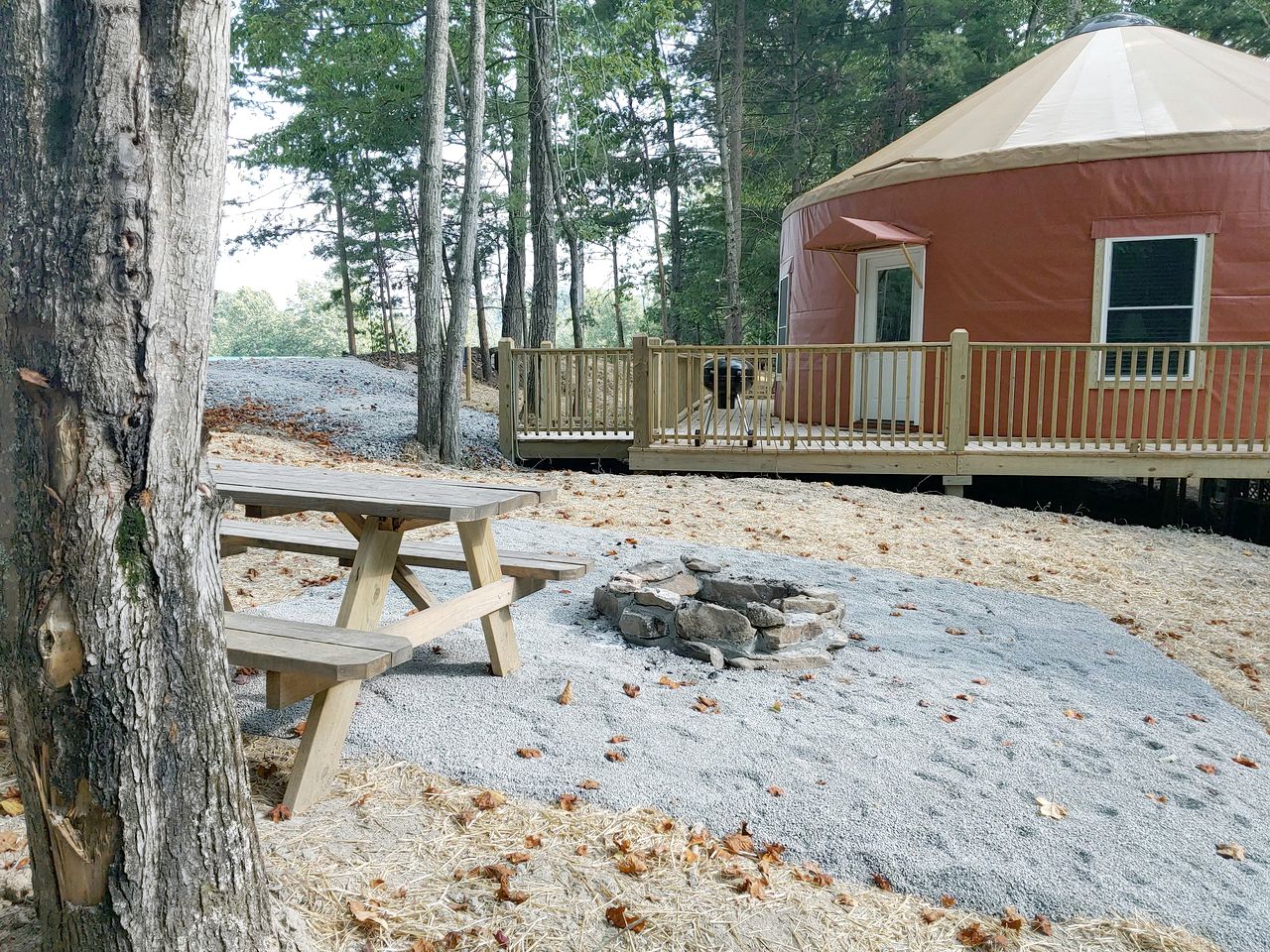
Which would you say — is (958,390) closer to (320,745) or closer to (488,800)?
(488,800)

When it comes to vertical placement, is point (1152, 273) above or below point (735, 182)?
below

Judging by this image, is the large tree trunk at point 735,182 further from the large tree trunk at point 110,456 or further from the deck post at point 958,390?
the large tree trunk at point 110,456

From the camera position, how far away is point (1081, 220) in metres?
9.72

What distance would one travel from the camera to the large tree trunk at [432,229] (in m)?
9.98

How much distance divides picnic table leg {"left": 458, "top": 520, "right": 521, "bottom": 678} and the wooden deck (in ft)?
16.6

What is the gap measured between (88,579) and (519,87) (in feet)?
58.6

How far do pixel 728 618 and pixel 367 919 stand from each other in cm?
240

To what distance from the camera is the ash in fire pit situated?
4.28m

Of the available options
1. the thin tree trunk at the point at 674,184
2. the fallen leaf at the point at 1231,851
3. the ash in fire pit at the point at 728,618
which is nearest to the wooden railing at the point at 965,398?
the ash in fire pit at the point at 728,618

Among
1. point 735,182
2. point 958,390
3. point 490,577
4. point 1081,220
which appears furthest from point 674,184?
point 490,577

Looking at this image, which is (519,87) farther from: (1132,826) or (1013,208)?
(1132,826)

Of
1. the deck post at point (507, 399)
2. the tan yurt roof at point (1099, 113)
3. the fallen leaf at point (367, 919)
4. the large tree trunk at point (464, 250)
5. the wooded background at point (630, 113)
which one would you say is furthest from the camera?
the wooded background at point (630, 113)

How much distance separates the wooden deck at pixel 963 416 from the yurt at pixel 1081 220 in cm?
16

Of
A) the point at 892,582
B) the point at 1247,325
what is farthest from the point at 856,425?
the point at 892,582
